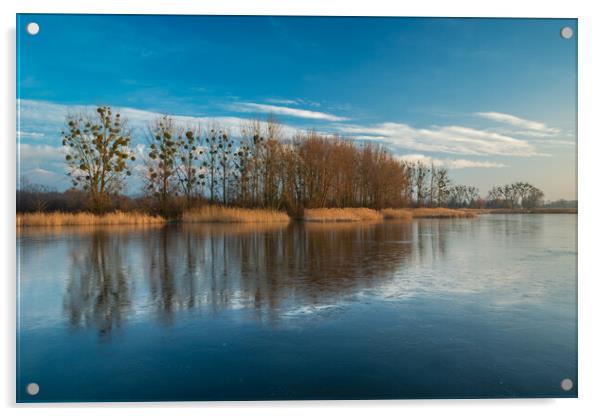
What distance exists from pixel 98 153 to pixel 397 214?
24.1 ft

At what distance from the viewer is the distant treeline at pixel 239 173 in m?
6.03

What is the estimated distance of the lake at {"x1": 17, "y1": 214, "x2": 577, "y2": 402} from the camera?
9.91 ft

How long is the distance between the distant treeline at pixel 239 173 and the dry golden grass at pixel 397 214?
30cm

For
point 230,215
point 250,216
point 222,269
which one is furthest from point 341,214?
point 222,269

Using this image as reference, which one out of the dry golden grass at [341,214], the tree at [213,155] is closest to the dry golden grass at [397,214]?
the dry golden grass at [341,214]

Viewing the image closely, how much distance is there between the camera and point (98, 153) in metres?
6.48

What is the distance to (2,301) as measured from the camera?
3.85 m

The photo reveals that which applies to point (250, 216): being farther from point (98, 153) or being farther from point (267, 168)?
point (98, 153)

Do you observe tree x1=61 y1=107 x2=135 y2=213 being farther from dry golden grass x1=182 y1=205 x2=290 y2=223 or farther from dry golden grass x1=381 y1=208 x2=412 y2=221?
dry golden grass x1=381 y1=208 x2=412 y2=221

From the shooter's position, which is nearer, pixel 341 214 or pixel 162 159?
pixel 162 159

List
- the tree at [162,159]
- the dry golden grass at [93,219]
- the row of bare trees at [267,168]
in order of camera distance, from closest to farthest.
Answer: the dry golden grass at [93,219]
the tree at [162,159]
the row of bare trees at [267,168]

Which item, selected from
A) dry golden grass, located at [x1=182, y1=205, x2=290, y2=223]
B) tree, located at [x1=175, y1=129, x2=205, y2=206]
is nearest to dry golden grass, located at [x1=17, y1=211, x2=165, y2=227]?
dry golden grass, located at [x1=182, y1=205, x2=290, y2=223]

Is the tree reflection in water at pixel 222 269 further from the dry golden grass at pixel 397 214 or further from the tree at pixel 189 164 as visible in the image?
the tree at pixel 189 164
